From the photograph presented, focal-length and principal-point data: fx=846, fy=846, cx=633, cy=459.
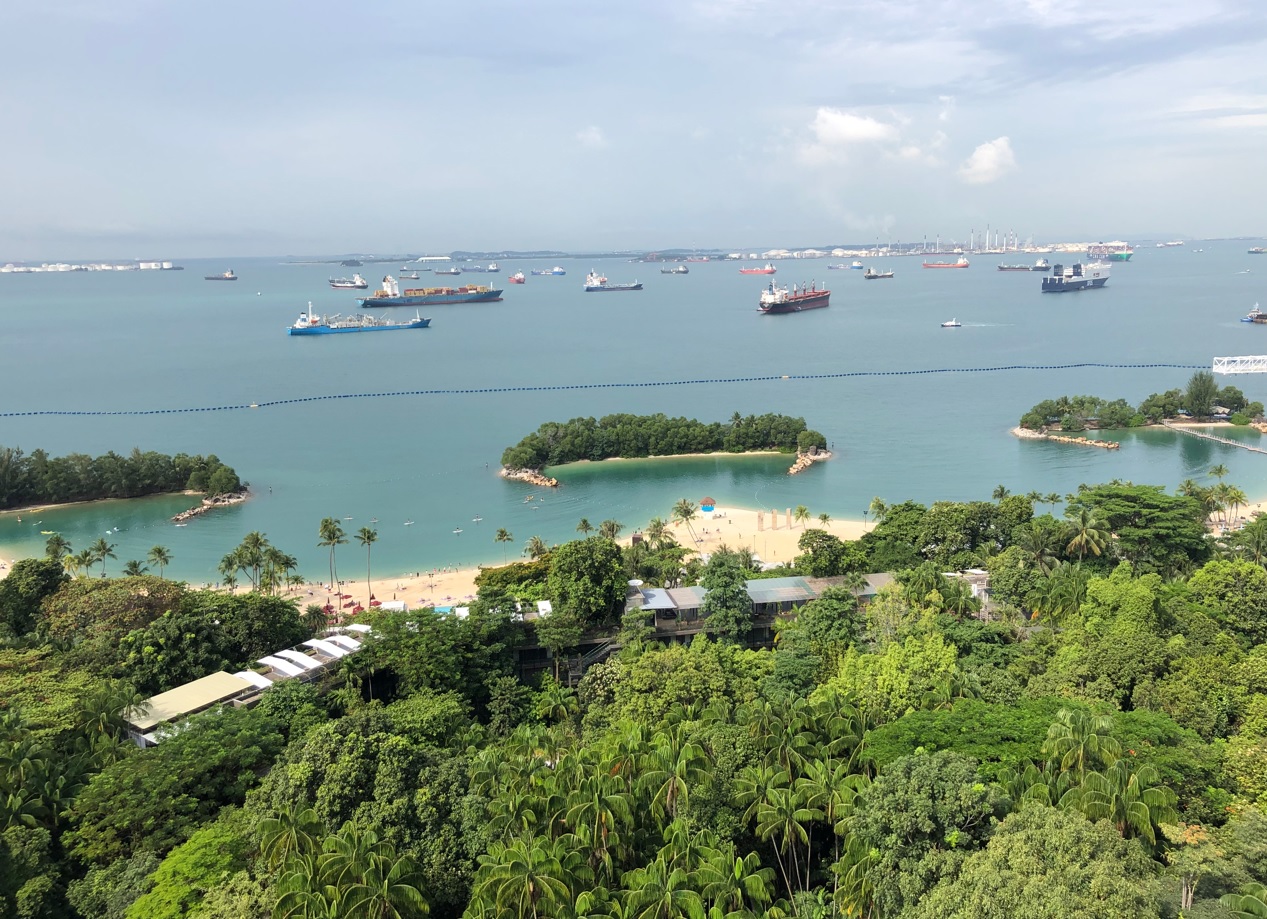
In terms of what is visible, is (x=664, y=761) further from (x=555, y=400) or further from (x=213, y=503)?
(x=555, y=400)

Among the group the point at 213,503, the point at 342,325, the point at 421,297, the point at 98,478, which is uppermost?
the point at 421,297

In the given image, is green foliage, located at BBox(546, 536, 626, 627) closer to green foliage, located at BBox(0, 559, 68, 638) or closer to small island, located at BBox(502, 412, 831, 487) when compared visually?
green foliage, located at BBox(0, 559, 68, 638)

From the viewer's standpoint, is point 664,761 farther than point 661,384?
No

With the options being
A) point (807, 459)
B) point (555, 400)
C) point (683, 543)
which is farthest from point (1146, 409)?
point (555, 400)

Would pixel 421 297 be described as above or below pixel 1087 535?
above

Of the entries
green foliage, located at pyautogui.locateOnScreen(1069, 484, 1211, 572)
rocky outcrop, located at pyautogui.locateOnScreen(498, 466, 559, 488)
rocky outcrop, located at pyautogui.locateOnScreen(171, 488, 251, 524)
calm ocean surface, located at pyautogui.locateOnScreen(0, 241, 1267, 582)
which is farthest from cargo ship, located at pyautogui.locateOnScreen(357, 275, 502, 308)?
green foliage, located at pyautogui.locateOnScreen(1069, 484, 1211, 572)

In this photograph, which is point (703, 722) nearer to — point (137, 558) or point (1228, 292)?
point (137, 558)

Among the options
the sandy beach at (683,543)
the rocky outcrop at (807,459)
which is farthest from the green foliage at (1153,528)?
the rocky outcrop at (807,459)
